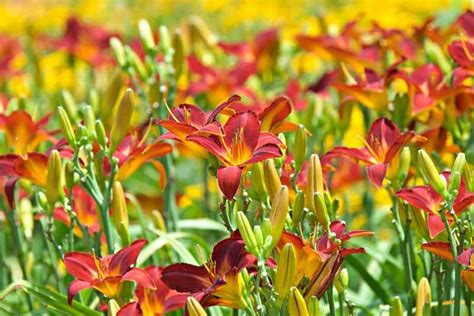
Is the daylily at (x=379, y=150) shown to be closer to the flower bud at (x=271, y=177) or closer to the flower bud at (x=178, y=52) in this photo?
the flower bud at (x=271, y=177)

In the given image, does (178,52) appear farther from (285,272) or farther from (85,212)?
(285,272)

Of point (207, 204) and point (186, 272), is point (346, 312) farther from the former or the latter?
point (207, 204)

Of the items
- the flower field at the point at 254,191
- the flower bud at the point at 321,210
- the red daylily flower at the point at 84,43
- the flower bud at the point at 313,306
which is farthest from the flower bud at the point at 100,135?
the red daylily flower at the point at 84,43

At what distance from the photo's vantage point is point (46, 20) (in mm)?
6418

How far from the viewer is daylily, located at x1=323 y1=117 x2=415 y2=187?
164 cm

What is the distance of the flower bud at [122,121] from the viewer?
1771 millimetres

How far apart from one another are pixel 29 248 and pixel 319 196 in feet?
3.41

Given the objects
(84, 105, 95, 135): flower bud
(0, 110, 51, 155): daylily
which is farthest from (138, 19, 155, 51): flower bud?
(84, 105, 95, 135): flower bud

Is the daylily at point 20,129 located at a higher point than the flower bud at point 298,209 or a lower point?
higher

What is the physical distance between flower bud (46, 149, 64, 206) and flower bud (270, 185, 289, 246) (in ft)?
1.56

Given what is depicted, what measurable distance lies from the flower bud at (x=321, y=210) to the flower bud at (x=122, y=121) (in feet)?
1.47

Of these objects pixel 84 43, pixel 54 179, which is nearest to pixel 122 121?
pixel 54 179

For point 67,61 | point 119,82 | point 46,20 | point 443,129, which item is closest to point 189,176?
point 67,61

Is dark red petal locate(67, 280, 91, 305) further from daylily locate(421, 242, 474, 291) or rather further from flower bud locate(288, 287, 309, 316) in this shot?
daylily locate(421, 242, 474, 291)
